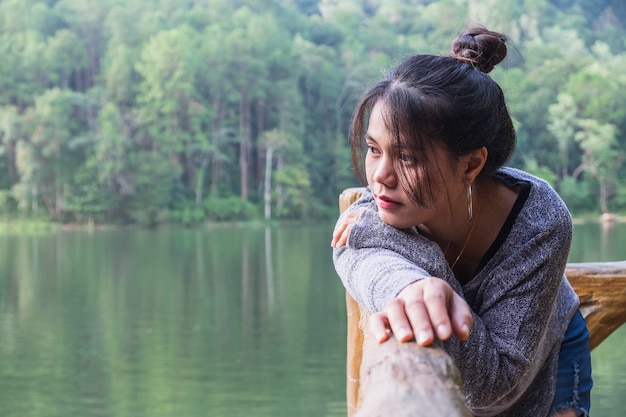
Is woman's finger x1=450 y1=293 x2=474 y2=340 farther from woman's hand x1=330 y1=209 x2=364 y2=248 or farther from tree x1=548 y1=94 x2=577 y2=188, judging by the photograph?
tree x1=548 y1=94 x2=577 y2=188

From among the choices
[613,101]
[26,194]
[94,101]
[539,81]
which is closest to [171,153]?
[94,101]

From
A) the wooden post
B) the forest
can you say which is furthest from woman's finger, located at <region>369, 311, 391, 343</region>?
the forest

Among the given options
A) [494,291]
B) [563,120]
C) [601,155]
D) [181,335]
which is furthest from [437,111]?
[601,155]

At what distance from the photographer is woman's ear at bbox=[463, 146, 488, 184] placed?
818mm

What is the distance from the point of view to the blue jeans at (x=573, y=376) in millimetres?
920

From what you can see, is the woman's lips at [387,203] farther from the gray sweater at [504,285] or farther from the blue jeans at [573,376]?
the blue jeans at [573,376]

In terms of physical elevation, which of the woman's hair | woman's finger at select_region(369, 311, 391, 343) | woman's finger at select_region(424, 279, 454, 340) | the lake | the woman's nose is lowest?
the lake

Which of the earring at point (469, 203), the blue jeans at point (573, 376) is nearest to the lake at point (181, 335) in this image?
the blue jeans at point (573, 376)

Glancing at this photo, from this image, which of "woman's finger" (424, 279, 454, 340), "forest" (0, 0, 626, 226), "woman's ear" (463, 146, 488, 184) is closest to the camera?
"woman's finger" (424, 279, 454, 340)

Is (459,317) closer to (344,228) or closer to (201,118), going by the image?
(344,228)

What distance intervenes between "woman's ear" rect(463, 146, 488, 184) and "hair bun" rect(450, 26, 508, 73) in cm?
11

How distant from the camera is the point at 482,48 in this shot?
0.92m

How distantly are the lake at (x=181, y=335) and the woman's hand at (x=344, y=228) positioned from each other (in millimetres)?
6383

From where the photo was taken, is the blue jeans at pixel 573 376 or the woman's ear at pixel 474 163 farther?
the blue jeans at pixel 573 376
